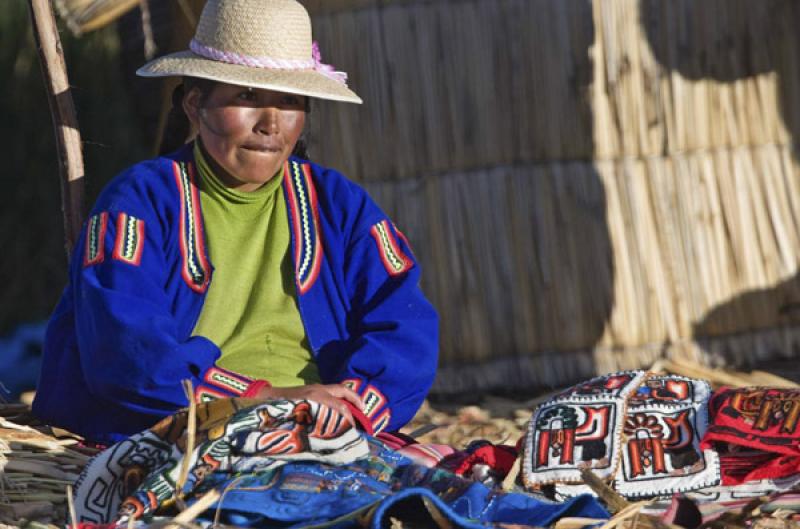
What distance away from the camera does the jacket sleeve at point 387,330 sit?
3.53m

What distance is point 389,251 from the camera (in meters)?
3.75

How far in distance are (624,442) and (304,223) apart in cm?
96

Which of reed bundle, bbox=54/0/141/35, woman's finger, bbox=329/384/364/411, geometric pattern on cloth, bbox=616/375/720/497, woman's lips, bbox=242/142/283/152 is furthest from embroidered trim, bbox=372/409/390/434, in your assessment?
reed bundle, bbox=54/0/141/35

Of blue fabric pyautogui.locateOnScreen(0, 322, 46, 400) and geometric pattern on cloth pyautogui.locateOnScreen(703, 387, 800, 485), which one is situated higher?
geometric pattern on cloth pyautogui.locateOnScreen(703, 387, 800, 485)

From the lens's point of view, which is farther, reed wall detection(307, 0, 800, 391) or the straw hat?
reed wall detection(307, 0, 800, 391)

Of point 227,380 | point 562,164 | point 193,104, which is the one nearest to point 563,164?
point 562,164

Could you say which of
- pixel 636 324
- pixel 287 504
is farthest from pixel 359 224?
pixel 636 324

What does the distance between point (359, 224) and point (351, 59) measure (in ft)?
6.89

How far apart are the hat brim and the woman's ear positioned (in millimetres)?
81

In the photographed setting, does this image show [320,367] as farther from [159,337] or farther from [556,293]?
[556,293]

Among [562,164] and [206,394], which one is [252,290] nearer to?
[206,394]

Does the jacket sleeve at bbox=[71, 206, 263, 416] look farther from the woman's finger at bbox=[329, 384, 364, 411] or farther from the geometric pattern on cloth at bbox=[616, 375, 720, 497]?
the geometric pattern on cloth at bbox=[616, 375, 720, 497]

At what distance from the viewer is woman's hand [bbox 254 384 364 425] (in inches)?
130

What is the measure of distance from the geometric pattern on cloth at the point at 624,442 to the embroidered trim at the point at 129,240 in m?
0.99
